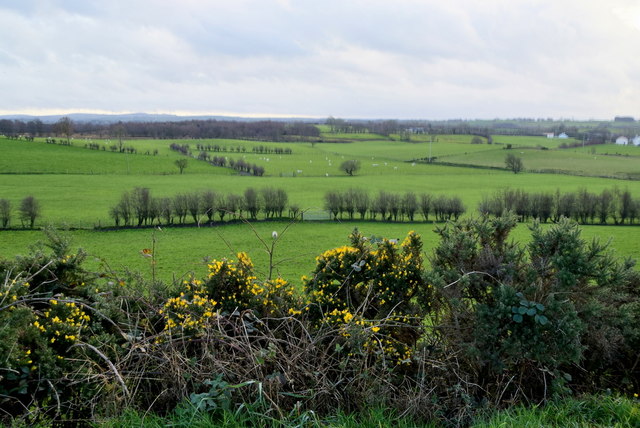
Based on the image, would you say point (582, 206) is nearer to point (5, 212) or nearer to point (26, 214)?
point (26, 214)

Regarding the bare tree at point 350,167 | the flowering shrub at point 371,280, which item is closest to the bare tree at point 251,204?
the bare tree at point 350,167

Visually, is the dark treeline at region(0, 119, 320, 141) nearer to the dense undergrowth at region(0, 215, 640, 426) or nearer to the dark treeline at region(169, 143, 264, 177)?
the dark treeline at region(169, 143, 264, 177)

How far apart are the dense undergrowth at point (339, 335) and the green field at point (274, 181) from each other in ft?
66.3

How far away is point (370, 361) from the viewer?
14.5 feet

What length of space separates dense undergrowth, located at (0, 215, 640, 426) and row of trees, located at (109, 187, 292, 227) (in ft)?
139

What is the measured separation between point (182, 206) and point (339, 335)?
50.0 meters

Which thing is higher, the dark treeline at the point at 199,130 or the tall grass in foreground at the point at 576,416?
the dark treeline at the point at 199,130

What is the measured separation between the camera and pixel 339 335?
4.23 m

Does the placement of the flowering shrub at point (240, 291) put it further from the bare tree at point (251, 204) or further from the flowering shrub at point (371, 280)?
the bare tree at point (251, 204)

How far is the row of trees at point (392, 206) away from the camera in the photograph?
5634 cm

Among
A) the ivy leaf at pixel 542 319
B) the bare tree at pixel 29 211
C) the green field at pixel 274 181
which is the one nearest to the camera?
the ivy leaf at pixel 542 319

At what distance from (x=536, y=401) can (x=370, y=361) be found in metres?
1.54

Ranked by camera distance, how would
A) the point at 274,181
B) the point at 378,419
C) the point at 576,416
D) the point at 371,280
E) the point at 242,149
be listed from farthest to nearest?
the point at 242,149 → the point at 274,181 → the point at 371,280 → the point at 576,416 → the point at 378,419

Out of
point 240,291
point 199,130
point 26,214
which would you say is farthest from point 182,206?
point 199,130
